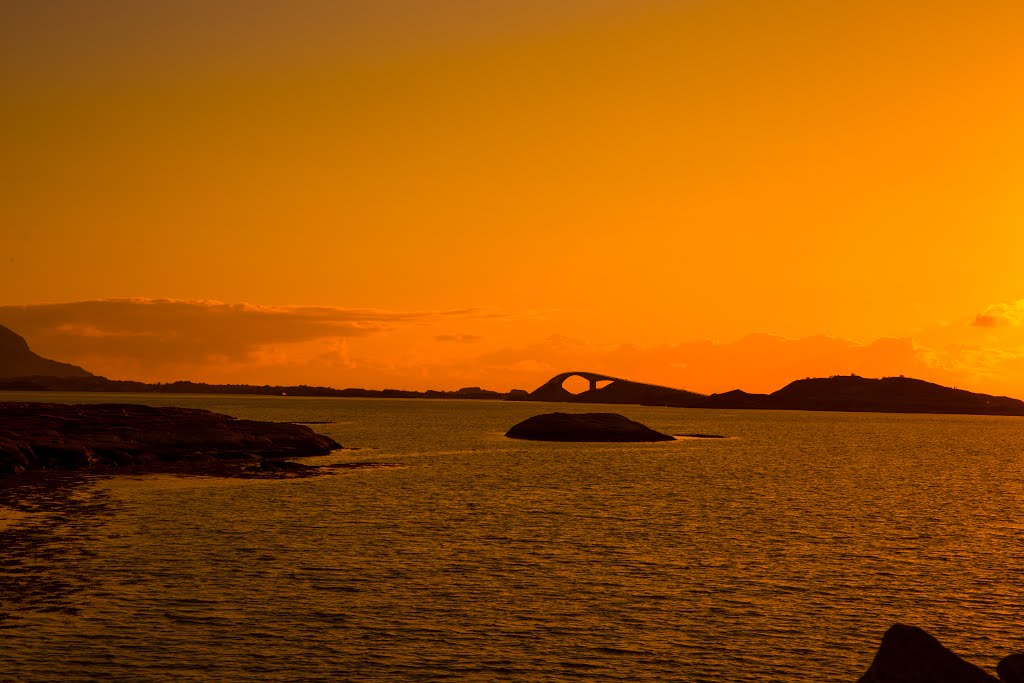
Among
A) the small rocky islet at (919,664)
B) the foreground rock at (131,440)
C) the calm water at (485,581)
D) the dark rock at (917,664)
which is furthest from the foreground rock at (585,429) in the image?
the dark rock at (917,664)

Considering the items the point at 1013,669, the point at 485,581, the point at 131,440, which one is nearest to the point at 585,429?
the point at 131,440

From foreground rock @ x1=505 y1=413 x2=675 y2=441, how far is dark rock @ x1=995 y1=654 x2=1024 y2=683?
124 meters

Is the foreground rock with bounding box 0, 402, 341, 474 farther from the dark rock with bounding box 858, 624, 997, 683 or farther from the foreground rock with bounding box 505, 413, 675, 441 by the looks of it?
the dark rock with bounding box 858, 624, 997, 683

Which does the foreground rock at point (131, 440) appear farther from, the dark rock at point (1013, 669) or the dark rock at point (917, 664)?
the dark rock at point (1013, 669)

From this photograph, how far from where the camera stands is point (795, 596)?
3766 cm

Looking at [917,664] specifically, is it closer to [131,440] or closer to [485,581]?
[485,581]

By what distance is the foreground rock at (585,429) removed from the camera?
14838cm

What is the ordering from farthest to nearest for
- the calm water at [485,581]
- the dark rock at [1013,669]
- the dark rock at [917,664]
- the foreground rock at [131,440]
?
the foreground rock at [131,440]
the calm water at [485,581]
the dark rock at [1013,669]
the dark rock at [917,664]

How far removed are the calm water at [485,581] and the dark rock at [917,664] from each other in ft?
18.2

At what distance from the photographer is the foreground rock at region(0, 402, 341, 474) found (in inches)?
3346

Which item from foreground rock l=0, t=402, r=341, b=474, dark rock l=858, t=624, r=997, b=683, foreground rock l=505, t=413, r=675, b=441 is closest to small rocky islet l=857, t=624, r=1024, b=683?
dark rock l=858, t=624, r=997, b=683

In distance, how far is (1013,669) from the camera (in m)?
22.7

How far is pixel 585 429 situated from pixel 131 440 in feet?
239

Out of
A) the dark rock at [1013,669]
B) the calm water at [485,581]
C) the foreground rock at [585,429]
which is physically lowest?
the calm water at [485,581]
